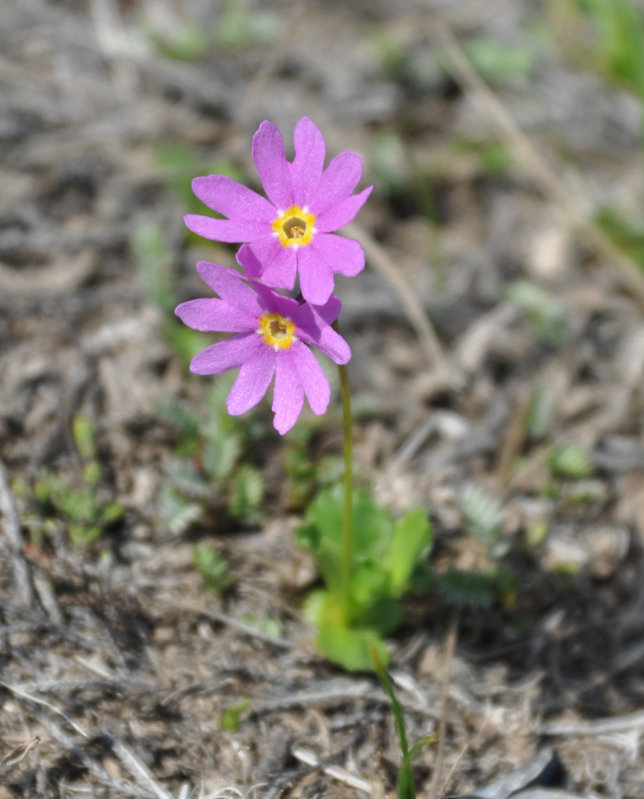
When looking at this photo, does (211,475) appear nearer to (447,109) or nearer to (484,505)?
(484,505)

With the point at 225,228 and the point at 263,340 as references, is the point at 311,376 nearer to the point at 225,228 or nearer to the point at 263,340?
the point at 263,340

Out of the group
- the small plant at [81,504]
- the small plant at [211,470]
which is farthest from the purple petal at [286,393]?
the small plant at [81,504]

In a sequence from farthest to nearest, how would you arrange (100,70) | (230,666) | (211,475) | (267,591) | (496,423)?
(100,70) → (496,423) → (211,475) → (267,591) → (230,666)

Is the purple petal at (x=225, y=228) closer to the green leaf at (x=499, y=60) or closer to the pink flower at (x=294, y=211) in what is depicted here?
the pink flower at (x=294, y=211)

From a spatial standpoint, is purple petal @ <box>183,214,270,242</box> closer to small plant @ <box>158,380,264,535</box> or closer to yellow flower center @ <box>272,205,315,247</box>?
yellow flower center @ <box>272,205,315,247</box>

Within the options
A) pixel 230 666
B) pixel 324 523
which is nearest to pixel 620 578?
pixel 324 523

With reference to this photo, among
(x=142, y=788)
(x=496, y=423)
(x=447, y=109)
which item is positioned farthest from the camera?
(x=447, y=109)
